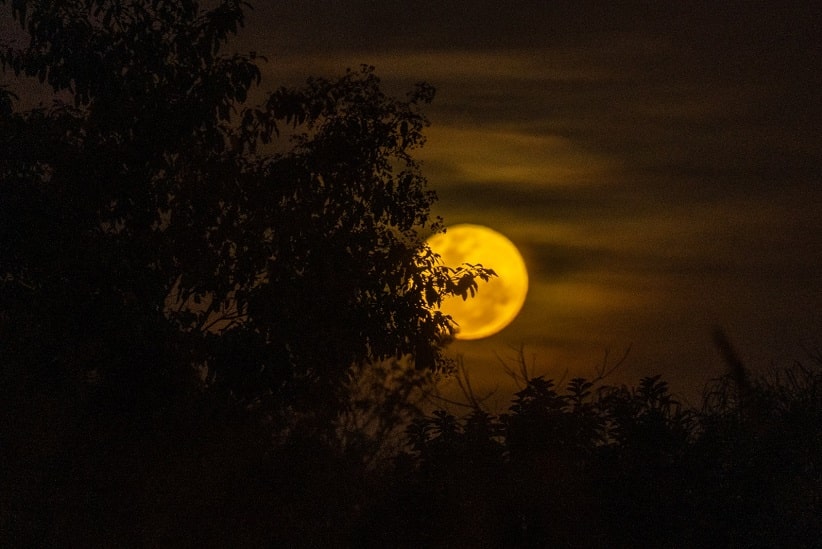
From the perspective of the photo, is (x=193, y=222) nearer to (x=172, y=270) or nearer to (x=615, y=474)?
(x=172, y=270)

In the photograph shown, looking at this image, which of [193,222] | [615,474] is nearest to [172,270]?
[193,222]

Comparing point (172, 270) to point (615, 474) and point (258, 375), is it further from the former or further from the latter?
point (615, 474)

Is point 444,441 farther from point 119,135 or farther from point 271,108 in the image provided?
point 119,135

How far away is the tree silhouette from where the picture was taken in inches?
429

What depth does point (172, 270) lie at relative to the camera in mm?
11922

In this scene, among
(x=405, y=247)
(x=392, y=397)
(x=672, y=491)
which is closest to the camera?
(x=672, y=491)

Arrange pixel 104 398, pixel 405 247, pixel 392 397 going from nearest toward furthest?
1. pixel 104 398
2. pixel 405 247
3. pixel 392 397

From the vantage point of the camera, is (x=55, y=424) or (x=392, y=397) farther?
(x=392, y=397)

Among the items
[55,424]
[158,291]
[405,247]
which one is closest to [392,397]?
[405,247]

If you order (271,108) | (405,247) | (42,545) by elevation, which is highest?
(271,108)

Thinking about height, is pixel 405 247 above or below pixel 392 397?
above

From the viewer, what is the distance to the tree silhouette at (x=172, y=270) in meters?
10.9

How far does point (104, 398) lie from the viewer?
37.1 ft

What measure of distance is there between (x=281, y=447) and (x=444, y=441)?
1.90 meters
